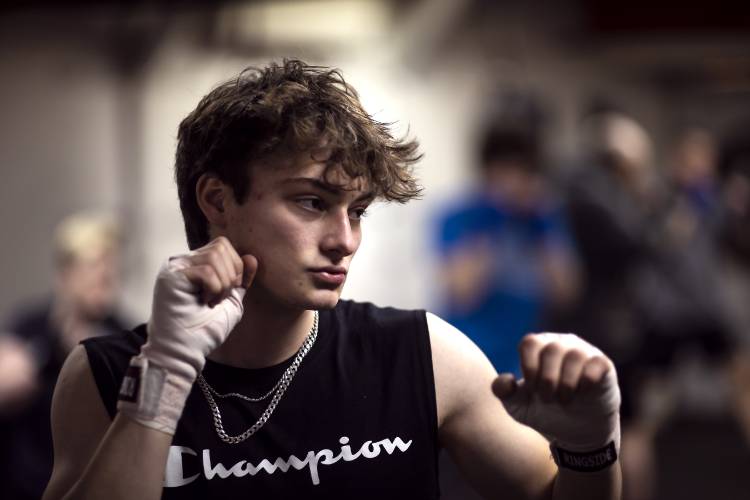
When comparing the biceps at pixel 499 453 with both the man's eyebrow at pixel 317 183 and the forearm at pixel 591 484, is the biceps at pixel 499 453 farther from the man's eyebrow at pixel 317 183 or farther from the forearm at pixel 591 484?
the man's eyebrow at pixel 317 183

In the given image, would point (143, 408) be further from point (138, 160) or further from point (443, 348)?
point (138, 160)

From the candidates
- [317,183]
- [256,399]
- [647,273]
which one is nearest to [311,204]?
[317,183]

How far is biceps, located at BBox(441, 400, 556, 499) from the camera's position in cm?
238

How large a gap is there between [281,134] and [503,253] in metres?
2.31

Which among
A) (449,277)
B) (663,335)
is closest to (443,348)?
(449,277)

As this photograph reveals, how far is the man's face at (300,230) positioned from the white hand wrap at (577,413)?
411 millimetres

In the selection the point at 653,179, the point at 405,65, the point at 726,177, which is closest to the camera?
the point at 405,65

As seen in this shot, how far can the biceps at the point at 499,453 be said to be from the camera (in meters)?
2.38

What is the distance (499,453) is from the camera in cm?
239

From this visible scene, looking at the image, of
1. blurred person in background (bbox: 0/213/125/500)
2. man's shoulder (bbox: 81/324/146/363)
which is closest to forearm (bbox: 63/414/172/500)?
man's shoulder (bbox: 81/324/146/363)

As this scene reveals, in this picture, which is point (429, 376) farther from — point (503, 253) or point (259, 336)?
point (503, 253)

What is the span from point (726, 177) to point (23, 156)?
5.07 metres

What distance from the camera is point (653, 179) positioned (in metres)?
8.20

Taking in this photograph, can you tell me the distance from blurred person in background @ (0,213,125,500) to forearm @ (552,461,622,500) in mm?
2231
